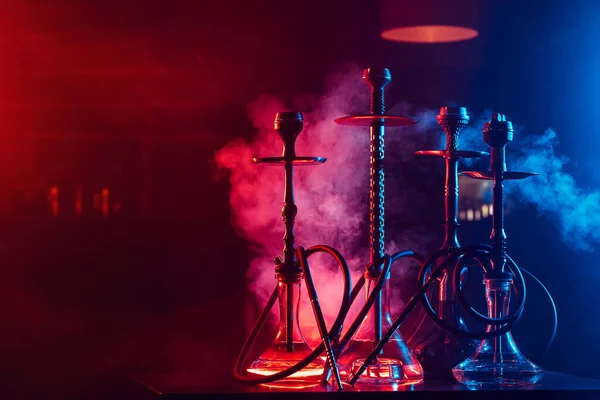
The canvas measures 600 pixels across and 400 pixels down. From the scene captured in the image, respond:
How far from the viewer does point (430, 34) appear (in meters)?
1.83

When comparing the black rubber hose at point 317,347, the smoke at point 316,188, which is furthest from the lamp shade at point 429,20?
the black rubber hose at point 317,347

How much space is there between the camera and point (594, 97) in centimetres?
188

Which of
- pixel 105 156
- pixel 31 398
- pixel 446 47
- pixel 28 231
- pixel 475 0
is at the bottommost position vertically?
pixel 31 398

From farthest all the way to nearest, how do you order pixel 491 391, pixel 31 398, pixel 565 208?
1. pixel 565 208
2. pixel 31 398
3. pixel 491 391

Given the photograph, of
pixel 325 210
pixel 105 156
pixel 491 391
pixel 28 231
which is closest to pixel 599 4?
pixel 325 210

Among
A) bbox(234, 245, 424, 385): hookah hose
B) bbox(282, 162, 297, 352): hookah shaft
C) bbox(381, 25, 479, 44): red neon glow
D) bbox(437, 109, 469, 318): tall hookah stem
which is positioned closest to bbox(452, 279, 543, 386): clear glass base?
bbox(437, 109, 469, 318): tall hookah stem

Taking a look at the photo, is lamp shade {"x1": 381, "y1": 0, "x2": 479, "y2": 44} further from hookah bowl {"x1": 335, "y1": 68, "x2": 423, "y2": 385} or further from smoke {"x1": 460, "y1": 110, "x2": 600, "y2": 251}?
hookah bowl {"x1": 335, "y1": 68, "x2": 423, "y2": 385}

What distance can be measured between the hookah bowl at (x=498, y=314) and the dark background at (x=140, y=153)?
1.08 feet

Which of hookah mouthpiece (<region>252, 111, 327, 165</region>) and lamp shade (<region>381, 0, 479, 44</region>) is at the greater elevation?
lamp shade (<region>381, 0, 479, 44</region>)

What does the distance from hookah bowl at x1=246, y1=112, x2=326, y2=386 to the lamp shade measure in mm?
465

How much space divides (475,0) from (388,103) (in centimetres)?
33

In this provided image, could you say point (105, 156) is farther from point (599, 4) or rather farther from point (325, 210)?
point (599, 4)

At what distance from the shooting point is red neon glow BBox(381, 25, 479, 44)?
1.82 meters

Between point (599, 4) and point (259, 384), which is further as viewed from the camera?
point (599, 4)
